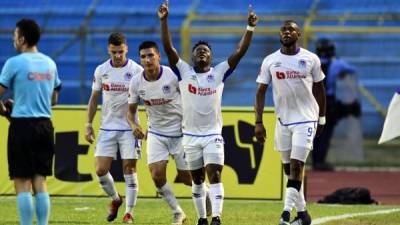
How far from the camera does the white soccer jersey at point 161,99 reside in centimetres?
1478

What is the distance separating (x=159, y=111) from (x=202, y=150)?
1.08 metres

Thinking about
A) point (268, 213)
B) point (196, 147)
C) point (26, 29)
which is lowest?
point (268, 213)

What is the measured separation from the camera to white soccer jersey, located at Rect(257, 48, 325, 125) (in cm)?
1417

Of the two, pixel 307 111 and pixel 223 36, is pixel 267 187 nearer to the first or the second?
pixel 307 111

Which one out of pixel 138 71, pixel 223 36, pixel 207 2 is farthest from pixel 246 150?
pixel 207 2

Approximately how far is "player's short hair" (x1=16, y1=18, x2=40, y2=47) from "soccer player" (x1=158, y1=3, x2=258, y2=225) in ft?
7.56

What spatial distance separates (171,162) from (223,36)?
9349 millimetres

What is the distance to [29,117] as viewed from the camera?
468 inches

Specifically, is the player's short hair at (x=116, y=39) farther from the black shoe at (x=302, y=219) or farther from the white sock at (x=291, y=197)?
the black shoe at (x=302, y=219)

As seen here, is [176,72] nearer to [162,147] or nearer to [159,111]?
[159,111]

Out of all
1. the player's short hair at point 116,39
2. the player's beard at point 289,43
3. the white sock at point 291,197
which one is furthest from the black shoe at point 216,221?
the player's short hair at point 116,39

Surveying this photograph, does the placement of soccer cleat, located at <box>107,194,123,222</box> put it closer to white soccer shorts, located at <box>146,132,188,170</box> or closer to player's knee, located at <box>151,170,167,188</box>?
player's knee, located at <box>151,170,167,188</box>

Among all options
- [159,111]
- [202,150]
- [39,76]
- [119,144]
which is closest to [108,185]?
[119,144]

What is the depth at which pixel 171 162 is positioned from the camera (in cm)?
1884
